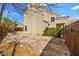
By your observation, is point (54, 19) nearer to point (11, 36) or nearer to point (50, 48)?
point (50, 48)

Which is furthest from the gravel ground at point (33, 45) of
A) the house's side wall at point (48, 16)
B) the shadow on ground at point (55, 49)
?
the house's side wall at point (48, 16)

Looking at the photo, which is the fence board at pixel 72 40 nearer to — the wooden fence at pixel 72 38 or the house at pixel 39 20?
the wooden fence at pixel 72 38

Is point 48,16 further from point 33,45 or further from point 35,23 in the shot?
point 33,45

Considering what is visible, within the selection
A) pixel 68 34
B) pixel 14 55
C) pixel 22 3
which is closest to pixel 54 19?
pixel 68 34

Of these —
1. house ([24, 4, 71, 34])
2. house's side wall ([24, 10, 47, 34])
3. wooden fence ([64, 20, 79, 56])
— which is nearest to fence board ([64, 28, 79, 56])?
wooden fence ([64, 20, 79, 56])

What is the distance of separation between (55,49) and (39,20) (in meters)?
0.39

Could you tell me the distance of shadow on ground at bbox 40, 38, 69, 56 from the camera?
7.40 feet

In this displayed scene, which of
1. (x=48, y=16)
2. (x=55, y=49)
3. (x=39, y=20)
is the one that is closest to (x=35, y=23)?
(x=39, y=20)

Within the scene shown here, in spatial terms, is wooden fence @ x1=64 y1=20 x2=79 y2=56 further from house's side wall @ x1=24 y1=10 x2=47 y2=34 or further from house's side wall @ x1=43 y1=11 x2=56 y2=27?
house's side wall @ x1=24 y1=10 x2=47 y2=34

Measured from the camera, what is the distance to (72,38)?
223cm

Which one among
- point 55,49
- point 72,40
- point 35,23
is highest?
point 35,23

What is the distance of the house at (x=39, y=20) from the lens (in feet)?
7.33

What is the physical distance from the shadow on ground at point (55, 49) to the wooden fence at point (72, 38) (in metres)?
0.06

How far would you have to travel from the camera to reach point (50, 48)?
227cm
